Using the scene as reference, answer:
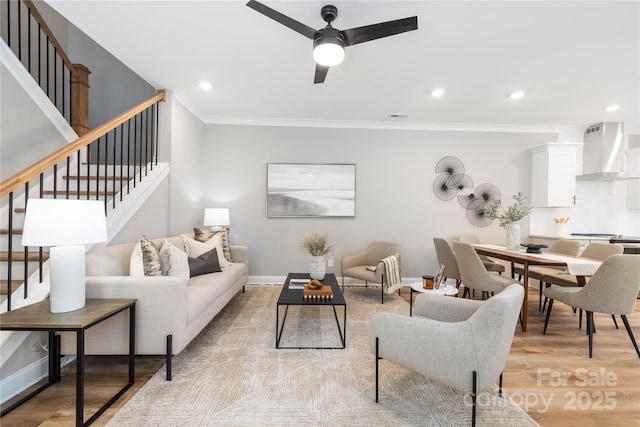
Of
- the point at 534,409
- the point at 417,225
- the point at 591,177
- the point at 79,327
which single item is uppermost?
the point at 591,177

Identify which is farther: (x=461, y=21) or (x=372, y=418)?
(x=461, y=21)

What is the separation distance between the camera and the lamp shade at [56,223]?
1.49 metres

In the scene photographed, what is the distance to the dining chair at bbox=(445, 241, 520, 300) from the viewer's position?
2.93 meters

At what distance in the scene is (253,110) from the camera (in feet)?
13.6

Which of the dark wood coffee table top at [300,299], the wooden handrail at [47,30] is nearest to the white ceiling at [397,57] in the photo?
the wooden handrail at [47,30]

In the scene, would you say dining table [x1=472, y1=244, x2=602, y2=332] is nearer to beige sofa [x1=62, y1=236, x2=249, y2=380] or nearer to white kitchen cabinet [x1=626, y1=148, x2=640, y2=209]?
white kitchen cabinet [x1=626, y1=148, x2=640, y2=209]

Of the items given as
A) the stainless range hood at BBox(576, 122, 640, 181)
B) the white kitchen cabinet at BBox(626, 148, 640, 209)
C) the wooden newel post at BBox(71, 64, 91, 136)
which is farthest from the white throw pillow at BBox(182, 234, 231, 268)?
the white kitchen cabinet at BBox(626, 148, 640, 209)

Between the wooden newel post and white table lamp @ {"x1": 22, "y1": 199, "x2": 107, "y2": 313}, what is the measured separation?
2417 mm

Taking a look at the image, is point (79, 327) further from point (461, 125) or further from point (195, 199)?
point (461, 125)

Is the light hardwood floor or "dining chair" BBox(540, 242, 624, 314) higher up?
"dining chair" BBox(540, 242, 624, 314)

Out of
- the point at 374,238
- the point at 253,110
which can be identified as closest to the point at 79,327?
the point at 253,110

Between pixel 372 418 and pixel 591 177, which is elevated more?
pixel 591 177

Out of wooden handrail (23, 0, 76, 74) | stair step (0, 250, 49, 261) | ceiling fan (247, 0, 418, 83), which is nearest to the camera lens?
ceiling fan (247, 0, 418, 83)

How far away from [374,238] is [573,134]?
371 cm
